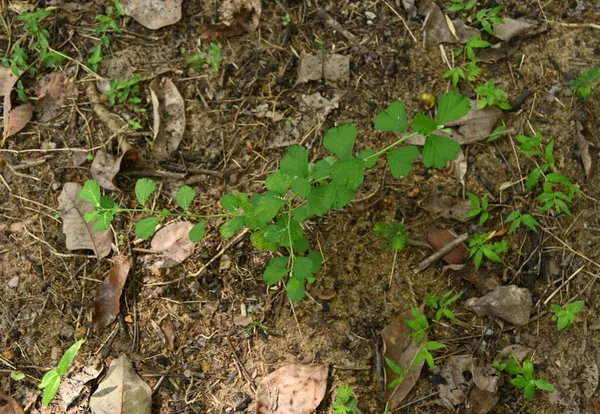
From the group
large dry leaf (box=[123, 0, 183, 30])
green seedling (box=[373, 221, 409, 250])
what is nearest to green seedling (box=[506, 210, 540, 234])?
green seedling (box=[373, 221, 409, 250])

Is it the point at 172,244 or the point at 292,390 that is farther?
the point at 172,244

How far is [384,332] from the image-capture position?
2.46 m

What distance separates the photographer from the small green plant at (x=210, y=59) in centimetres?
283

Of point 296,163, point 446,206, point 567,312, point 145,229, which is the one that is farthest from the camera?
point 446,206

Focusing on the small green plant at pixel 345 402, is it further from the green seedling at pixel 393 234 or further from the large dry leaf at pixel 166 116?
the large dry leaf at pixel 166 116

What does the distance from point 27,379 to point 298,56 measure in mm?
Answer: 2052

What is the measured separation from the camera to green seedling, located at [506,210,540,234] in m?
2.53

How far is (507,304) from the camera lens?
247cm

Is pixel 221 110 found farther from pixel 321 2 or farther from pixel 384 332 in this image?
pixel 384 332

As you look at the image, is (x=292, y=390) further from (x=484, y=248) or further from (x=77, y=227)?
(x=77, y=227)

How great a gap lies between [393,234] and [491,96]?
2.82 feet

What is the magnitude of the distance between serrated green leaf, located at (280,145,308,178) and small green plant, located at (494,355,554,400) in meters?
1.27

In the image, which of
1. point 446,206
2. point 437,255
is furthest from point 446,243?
point 446,206

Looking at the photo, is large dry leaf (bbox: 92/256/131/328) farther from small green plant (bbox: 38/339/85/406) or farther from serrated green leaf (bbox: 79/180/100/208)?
serrated green leaf (bbox: 79/180/100/208)
